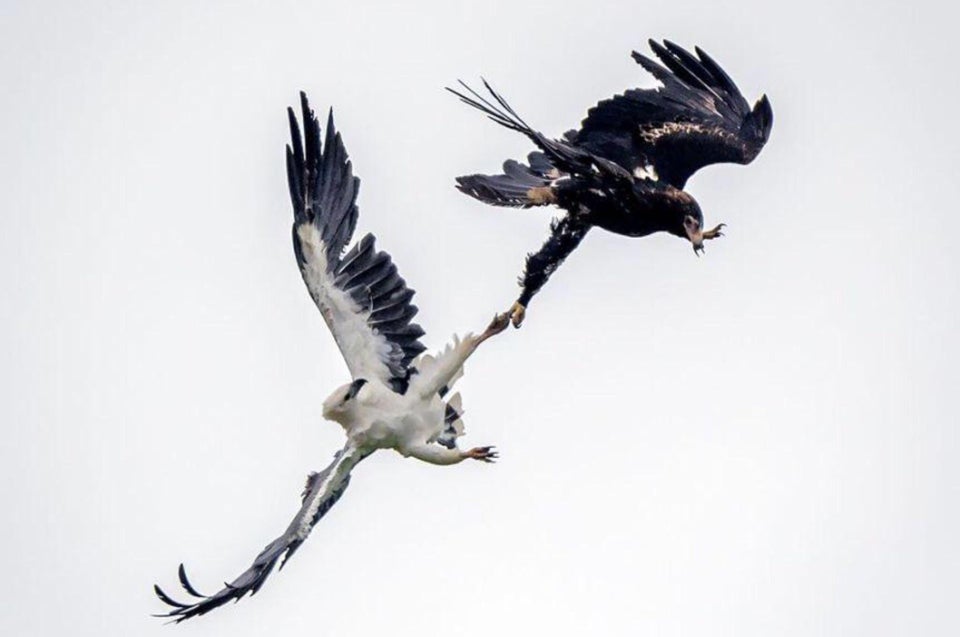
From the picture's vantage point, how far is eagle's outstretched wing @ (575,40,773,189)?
19.1m

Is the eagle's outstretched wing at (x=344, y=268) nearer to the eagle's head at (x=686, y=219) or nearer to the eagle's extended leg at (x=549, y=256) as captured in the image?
the eagle's extended leg at (x=549, y=256)

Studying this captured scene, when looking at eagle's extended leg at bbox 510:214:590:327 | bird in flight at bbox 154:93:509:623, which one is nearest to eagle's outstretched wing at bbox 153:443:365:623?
bird in flight at bbox 154:93:509:623

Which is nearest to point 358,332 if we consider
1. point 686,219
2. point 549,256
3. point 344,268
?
point 344,268

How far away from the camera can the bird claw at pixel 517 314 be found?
61.1ft

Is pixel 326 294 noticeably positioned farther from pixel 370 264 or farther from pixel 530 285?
pixel 530 285

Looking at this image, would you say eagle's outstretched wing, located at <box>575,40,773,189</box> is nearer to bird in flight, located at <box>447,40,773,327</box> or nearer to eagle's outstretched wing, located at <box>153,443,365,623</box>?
bird in flight, located at <box>447,40,773,327</box>

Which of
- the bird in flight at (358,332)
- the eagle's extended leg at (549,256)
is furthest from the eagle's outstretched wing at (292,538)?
the eagle's extended leg at (549,256)

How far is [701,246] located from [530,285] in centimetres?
131

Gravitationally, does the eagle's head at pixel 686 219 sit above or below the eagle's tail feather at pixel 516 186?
below

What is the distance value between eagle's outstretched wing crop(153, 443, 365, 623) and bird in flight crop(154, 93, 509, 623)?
0.01 m

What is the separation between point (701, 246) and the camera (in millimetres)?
18656

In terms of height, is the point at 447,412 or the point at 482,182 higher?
the point at 482,182

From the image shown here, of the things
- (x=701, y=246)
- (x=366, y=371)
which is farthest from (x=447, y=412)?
(x=701, y=246)

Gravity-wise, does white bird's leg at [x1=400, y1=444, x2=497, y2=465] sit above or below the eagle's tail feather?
below
